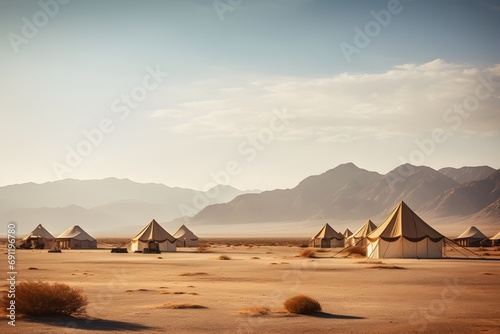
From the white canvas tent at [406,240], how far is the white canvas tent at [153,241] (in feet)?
85.3

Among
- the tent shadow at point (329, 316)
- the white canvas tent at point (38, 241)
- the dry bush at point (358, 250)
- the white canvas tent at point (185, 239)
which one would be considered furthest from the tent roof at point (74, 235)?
the tent shadow at point (329, 316)

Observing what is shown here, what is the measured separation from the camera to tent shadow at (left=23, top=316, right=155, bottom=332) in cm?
1581

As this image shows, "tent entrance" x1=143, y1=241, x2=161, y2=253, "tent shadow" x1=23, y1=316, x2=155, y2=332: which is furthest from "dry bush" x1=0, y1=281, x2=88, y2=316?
"tent entrance" x1=143, y1=241, x2=161, y2=253

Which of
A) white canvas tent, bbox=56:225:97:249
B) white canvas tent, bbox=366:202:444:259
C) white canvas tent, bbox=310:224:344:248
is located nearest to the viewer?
white canvas tent, bbox=366:202:444:259

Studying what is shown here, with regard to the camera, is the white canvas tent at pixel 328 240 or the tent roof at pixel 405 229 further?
the white canvas tent at pixel 328 240

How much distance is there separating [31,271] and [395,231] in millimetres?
24732

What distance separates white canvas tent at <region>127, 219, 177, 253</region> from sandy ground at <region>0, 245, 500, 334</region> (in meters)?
30.6

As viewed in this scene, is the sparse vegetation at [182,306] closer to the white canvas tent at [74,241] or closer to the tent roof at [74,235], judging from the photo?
the white canvas tent at [74,241]

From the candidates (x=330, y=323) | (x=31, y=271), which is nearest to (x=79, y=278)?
(x=31, y=271)

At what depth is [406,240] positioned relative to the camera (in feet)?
156

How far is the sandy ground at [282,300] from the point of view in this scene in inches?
638

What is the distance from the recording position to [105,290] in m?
24.7

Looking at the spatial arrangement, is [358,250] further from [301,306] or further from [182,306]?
[301,306]

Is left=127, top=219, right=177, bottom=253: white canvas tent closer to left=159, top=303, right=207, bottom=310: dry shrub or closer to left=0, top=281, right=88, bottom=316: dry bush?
left=159, top=303, right=207, bottom=310: dry shrub
